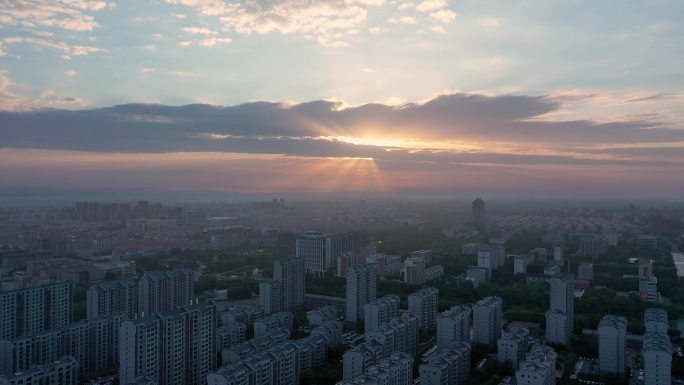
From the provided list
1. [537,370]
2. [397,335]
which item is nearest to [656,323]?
[537,370]

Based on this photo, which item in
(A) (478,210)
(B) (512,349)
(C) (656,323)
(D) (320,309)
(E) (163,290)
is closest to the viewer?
(B) (512,349)

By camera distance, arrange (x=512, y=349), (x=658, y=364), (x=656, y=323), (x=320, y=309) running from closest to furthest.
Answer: (x=658, y=364)
(x=512, y=349)
(x=656, y=323)
(x=320, y=309)

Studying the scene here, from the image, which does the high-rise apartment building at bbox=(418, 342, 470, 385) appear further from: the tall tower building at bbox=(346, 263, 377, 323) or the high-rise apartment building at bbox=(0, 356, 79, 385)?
the high-rise apartment building at bbox=(0, 356, 79, 385)

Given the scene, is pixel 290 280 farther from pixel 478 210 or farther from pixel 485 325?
pixel 478 210

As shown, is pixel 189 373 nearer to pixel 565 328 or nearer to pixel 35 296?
pixel 35 296

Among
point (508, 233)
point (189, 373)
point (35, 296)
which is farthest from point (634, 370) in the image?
point (508, 233)

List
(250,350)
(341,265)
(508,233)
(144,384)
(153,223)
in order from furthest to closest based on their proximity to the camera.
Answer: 1. (508,233)
2. (153,223)
3. (341,265)
4. (250,350)
5. (144,384)
